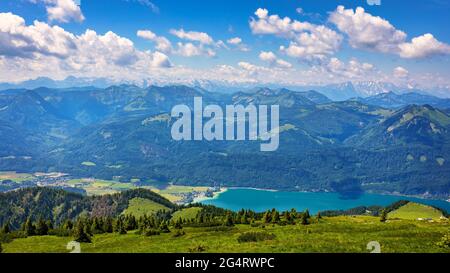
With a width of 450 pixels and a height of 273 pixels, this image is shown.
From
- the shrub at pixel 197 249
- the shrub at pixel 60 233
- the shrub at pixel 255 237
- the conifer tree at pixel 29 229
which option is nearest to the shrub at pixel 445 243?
the shrub at pixel 255 237

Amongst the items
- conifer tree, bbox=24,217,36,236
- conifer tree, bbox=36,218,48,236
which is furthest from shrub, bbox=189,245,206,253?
conifer tree, bbox=36,218,48,236

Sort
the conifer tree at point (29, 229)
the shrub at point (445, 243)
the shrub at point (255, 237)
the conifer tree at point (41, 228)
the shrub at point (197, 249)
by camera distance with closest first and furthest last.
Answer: the shrub at point (445, 243), the shrub at point (197, 249), the shrub at point (255, 237), the conifer tree at point (29, 229), the conifer tree at point (41, 228)

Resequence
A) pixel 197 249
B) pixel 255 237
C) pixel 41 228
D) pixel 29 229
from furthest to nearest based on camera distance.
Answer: pixel 41 228 < pixel 29 229 < pixel 255 237 < pixel 197 249

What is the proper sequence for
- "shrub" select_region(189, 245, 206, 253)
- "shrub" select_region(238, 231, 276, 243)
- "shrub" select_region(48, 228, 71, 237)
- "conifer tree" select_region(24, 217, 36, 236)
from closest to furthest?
"shrub" select_region(189, 245, 206, 253)
"shrub" select_region(238, 231, 276, 243)
"shrub" select_region(48, 228, 71, 237)
"conifer tree" select_region(24, 217, 36, 236)

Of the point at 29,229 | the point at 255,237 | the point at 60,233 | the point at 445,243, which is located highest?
the point at 445,243

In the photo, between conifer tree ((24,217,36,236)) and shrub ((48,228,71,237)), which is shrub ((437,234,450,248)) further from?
conifer tree ((24,217,36,236))

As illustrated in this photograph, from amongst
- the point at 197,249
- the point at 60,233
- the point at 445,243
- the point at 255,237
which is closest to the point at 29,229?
the point at 60,233

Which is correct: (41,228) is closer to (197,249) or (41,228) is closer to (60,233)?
(60,233)

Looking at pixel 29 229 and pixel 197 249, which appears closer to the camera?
pixel 197 249

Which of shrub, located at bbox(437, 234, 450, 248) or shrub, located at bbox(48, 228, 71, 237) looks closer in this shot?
shrub, located at bbox(437, 234, 450, 248)

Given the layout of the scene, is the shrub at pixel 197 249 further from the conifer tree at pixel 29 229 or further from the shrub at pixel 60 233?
the conifer tree at pixel 29 229
